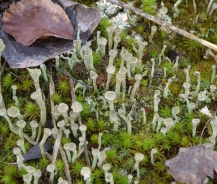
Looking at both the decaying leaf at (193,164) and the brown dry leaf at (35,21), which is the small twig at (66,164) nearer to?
the decaying leaf at (193,164)

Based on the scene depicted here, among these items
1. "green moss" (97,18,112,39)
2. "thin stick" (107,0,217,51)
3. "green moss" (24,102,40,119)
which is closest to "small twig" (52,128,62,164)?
"green moss" (24,102,40,119)

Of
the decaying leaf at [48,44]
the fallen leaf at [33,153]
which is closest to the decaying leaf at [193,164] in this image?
the fallen leaf at [33,153]

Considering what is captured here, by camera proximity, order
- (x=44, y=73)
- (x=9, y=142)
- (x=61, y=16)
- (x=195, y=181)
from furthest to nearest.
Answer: (x=61, y=16)
(x=44, y=73)
(x=9, y=142)
(x=195, y=181)

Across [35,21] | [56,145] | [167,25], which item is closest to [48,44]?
[35,21]

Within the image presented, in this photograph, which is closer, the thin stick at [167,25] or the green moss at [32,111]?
the green moss at [32,111]

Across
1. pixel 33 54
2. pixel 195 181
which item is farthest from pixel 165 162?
pixel 33 54

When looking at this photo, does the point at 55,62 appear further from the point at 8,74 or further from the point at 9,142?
the point at 9,142
